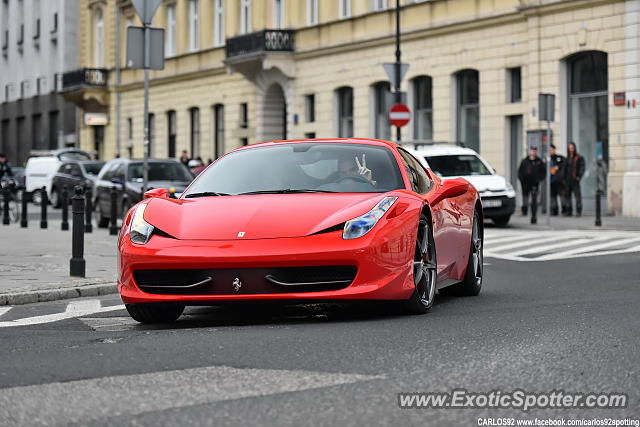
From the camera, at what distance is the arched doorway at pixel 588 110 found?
111ft

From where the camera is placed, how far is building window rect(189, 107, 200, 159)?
55.3 meters

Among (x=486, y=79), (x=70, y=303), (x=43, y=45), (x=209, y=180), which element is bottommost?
(x=70, y=303)

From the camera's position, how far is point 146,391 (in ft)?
20.9

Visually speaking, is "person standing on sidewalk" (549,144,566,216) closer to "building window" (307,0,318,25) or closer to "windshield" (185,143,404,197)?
"building window" (307,0,318,25)

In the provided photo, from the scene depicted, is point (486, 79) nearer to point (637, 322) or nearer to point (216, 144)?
point (216, 144)

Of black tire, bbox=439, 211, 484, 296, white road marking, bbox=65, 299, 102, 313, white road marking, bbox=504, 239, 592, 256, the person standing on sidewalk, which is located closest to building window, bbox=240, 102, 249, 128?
the person standing on sidewalk

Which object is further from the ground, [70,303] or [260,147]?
[260,147]

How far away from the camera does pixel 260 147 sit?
1100cm

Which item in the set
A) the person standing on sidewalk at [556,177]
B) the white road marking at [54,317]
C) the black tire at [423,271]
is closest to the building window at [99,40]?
the person standing on sidewalk at [556,177]

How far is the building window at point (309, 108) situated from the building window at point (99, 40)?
797 inches

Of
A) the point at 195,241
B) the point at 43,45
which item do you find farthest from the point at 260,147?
the point at 43,45

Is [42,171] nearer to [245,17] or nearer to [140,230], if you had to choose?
[245,17]

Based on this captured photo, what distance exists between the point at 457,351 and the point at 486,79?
3058cm

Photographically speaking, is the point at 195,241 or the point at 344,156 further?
the point at 344,156
